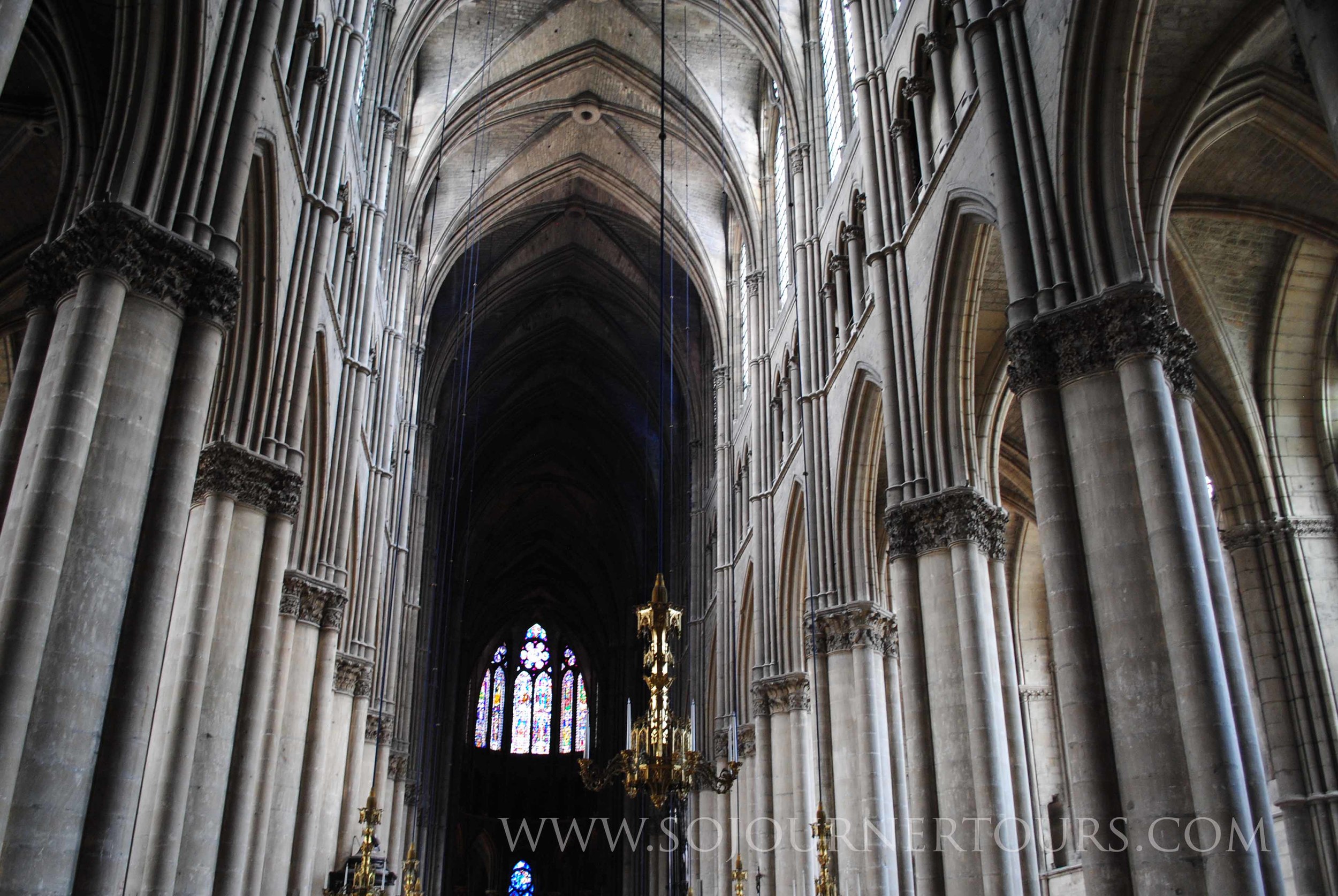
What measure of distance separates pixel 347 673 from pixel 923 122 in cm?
1337

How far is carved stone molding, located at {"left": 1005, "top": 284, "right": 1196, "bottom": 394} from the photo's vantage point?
9.48m

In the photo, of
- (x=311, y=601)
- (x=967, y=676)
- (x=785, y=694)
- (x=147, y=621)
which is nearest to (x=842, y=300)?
(x=967, y=676)

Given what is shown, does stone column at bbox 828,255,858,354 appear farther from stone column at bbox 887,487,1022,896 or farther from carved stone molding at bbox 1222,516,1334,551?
carved stone molding at bbox 1222,516,1334,551

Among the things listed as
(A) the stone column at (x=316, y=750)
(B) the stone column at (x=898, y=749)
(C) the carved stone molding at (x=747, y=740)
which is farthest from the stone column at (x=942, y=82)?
(C) the carved stone molding at (x=747, y=740)

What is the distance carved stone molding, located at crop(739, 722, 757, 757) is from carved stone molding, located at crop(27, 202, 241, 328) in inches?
643

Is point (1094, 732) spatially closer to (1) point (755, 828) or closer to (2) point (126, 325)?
(2) point (126, 325)

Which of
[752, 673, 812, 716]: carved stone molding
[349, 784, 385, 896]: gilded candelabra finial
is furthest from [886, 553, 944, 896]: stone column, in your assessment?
[752, 673, 812, 716]: carved stone molding

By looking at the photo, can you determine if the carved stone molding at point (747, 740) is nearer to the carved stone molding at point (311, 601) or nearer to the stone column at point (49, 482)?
the carved stone molding at point (311, 601)

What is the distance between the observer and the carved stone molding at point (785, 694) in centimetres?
2103

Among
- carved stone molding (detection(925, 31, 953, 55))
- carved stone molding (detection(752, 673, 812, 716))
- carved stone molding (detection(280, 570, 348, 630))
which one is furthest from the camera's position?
carved stone molding (detection(752, 673, 812, 716))

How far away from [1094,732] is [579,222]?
87.6ft

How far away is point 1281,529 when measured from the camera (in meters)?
16.3

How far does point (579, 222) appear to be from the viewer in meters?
33.4

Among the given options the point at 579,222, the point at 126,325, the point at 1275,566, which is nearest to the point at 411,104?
the point at 579,222
